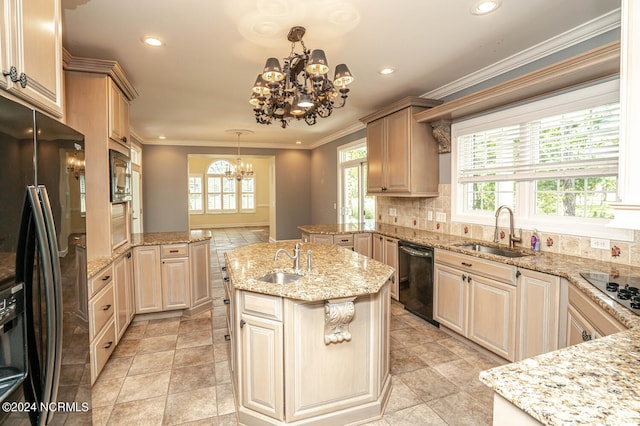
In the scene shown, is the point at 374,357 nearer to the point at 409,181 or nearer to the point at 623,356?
the point at 623,356

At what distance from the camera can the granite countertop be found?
1838 millimetres

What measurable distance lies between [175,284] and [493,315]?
3238 millimetres

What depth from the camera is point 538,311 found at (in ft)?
7.79

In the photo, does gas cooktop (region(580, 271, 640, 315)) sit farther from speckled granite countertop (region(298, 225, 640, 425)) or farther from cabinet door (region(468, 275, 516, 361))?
cabinet door (region(468, 275, 516, 361))

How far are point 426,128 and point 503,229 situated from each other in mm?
1490

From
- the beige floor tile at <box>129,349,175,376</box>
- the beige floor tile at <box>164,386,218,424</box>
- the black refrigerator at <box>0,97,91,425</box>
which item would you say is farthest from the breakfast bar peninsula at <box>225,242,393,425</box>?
the beige floor tile at <box>129,349,175,376</box>

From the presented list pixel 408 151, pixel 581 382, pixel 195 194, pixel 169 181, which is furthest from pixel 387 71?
pixel 195 194

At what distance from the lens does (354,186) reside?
6.66 m

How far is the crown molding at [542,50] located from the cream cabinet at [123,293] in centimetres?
394

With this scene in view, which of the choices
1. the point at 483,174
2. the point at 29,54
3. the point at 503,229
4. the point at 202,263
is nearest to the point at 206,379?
the point at 202,263

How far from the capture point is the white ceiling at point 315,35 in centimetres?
221

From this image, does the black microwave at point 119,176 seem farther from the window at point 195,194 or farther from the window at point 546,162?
the window at point 195,194

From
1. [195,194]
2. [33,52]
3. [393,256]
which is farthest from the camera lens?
[195,194]

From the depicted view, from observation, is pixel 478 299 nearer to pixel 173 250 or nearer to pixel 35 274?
pixel 35 274
